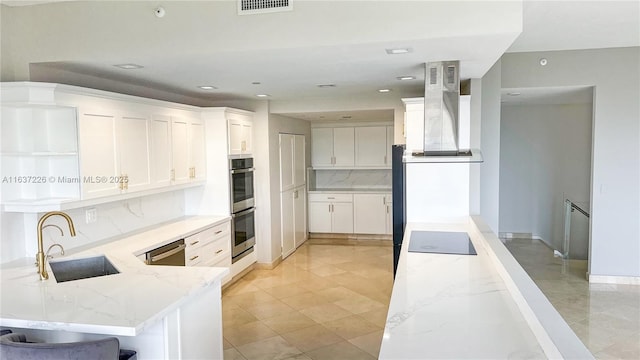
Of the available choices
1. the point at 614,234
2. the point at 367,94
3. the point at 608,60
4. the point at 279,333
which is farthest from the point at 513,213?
the point at 279,333

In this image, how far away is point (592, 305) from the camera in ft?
14.9

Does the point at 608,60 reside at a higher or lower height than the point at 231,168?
higher

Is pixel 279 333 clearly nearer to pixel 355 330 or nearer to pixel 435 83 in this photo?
pixel 355 330

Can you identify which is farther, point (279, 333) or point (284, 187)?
point (284, 187)

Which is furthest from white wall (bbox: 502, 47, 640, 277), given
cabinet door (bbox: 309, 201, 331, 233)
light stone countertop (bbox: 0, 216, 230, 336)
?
light stone countertop (bbox: 0, 216, 230, 336)

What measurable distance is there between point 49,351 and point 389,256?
17.3ft

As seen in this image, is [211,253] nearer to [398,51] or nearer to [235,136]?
[235,136]

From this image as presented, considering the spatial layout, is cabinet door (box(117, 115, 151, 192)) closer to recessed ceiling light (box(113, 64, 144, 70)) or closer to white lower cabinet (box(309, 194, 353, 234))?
recessed ceiling light (box(113, 64, 144, 70))

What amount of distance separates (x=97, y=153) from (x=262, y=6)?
1.71 m

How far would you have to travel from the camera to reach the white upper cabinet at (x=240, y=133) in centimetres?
517

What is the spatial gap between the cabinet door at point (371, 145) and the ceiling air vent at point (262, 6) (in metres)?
5.16

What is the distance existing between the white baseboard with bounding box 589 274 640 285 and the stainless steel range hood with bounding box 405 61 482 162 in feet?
10.4

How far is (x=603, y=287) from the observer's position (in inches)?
202

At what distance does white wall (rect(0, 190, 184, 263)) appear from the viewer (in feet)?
10.3
